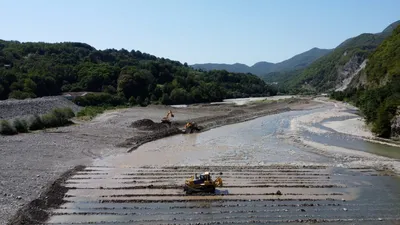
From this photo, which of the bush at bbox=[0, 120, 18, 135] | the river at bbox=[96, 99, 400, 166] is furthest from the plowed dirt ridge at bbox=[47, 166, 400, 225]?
the bush at bbox=[0, 120, 18, 135]

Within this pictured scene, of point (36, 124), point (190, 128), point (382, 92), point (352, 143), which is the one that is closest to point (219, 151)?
point (190, 128)

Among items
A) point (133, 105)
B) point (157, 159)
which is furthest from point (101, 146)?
point (133, 105)

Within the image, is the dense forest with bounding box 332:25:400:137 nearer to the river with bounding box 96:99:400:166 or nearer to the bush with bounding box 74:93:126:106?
the river with bounding box 96:99:400:166

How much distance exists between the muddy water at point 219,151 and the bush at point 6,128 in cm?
1664

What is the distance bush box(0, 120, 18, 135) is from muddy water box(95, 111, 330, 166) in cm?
1664

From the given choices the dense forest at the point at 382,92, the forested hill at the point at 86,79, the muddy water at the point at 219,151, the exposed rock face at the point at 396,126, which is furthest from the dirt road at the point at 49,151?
the forested hill at the point at 86,79

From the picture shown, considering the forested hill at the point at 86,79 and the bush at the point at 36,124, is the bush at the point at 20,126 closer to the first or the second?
the bush at the point at 36,124

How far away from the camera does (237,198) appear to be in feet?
83.8

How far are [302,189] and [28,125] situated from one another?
3879 centimetres

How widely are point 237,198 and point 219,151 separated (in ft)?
56.7

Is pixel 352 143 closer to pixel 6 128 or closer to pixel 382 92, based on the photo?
pixel 382 92

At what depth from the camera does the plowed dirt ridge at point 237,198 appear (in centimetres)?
2209

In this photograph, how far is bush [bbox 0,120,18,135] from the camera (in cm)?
4684

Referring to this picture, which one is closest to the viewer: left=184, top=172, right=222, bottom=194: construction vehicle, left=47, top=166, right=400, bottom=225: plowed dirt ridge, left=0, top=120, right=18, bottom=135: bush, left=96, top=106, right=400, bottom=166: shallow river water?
left=47, top=166, right=400, bottom=225: plowed dirt ridge
